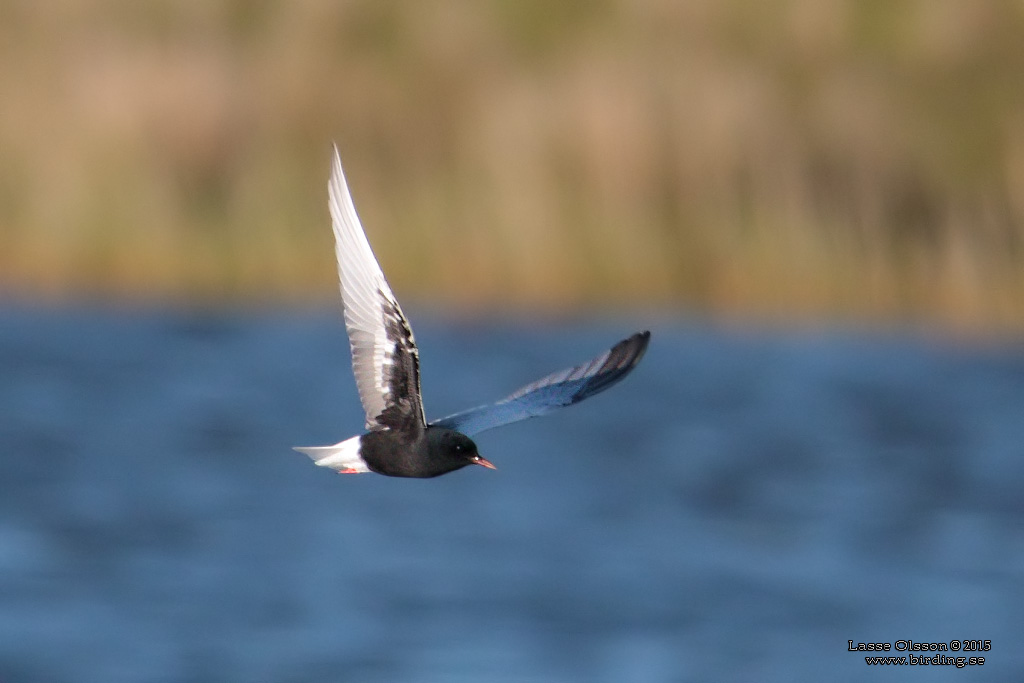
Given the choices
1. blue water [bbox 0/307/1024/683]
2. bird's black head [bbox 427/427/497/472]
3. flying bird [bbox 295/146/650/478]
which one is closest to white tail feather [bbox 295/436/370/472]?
flying bird [bbox 295/146/650/478]

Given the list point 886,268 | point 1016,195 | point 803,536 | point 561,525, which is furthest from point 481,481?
point 1016,195

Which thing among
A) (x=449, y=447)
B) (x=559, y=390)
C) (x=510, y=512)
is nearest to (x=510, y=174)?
(x=510, y=512)

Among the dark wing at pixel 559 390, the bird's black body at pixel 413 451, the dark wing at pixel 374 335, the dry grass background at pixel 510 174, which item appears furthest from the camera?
the dry grass background at pixel 510 174

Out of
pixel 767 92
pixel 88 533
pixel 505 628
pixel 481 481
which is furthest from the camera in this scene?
pixel 767 92

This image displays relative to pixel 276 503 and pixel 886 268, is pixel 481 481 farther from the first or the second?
pixel 886 268

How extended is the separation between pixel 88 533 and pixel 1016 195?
279 inches

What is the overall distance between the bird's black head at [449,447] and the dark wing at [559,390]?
23 cm

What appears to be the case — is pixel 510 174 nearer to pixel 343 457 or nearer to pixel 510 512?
pixel 510 512

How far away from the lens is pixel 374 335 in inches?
200

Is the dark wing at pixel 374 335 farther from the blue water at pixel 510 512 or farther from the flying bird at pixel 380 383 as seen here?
the blue water at pixel 510 512

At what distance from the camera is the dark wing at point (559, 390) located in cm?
536

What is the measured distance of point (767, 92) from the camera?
45.8ft

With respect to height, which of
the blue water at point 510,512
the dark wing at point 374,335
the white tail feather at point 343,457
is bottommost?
the white tail feather at point 343,457

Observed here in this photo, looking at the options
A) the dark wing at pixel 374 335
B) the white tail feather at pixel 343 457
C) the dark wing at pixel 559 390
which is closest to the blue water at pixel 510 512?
the dark wing at pixel 559 390
